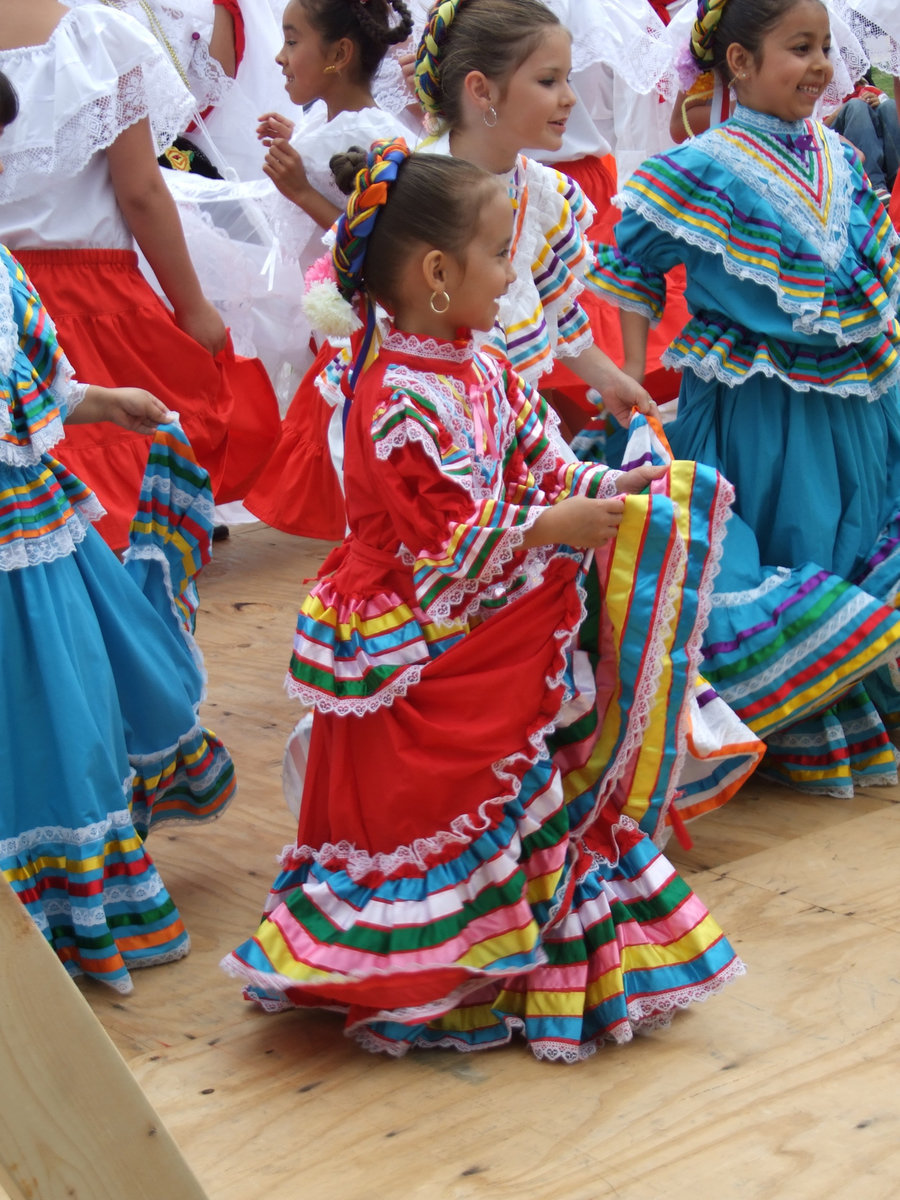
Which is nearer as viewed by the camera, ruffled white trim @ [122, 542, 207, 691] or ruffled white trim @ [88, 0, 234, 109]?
ruffled white trim @ [122, 542, 207, 691]

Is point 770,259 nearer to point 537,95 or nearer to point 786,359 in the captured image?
point 786,359

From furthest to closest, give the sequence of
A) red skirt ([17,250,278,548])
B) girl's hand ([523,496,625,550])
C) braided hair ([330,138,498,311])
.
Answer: red skirt ([17,250,278,548])
braided hair ([330,138,498,311])
girl's hand ([523,496,625,550])

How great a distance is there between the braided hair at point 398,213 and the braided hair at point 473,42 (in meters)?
0.65

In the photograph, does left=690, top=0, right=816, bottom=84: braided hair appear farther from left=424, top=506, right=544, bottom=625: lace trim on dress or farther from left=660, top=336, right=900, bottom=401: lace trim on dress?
left=424, top=506, right=544, bottom=625: lace trim on dress

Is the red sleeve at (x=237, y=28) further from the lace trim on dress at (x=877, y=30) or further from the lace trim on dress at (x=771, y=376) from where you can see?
the lace trim on dress at (x=771, y=376)

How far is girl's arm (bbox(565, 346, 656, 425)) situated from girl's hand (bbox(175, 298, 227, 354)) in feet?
4.22

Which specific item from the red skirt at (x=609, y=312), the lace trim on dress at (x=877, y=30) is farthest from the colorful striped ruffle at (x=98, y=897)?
the lace trim on dress at (x=877, y=30)

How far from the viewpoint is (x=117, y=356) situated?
12.9 ft

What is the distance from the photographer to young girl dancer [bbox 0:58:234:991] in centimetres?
254

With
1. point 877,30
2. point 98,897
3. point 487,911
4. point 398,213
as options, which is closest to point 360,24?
point 398,213

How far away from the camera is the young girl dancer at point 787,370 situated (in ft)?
10.3

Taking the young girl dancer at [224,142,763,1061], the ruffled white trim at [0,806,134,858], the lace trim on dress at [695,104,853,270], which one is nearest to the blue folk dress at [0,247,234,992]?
the ruffled white trim at [0,806,134,858]

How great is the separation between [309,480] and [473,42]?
1602 millimetres

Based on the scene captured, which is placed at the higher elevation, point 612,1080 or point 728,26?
point 728,26
